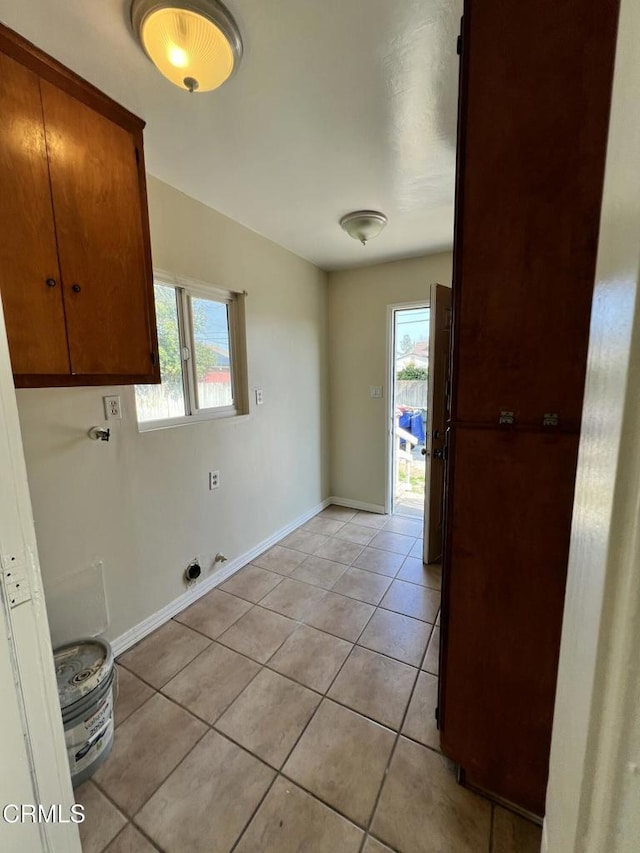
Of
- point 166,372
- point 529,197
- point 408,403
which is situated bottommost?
point 408,403

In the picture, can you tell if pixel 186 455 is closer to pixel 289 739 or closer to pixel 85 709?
pixel 85 709

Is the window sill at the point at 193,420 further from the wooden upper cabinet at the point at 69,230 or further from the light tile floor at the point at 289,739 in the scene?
the light tile floor at the point at 289,739

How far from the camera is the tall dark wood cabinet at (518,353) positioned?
824mm

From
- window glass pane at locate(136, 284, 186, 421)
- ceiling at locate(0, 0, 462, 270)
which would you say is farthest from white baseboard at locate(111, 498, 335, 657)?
ceiling at locate(0, 0, 462, 270)

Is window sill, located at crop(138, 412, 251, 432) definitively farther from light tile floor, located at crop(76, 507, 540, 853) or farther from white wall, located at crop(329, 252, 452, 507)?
white wall, located at crop(329, 252, 452, 507)

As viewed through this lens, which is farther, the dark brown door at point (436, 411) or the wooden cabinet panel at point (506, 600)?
the dark brown door at point (436, 411)

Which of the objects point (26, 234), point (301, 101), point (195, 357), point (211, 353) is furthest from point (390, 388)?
point (26, 234)

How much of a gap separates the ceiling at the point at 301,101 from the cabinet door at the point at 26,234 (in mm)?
228

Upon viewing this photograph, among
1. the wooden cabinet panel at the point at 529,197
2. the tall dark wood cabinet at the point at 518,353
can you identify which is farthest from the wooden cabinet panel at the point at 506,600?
the wooden cabinet panel at the point at 529,197

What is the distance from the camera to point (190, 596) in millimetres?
2160

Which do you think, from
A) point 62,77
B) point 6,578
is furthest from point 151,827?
point 62,77

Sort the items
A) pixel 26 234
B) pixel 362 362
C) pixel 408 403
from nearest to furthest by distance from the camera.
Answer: pixel 26 234 → pixel 362 362 → pixel 408 403

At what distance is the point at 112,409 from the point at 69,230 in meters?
0.80

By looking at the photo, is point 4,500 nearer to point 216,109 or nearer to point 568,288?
point 568,288
